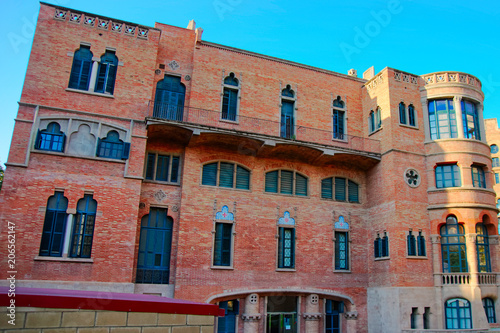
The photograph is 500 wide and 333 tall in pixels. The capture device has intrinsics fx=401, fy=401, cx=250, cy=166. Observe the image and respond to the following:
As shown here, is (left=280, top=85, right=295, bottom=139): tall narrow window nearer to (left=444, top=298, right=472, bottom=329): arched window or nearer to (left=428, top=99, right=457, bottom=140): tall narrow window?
(left=428, top=99, right=457, bottom=140): tall narrow window

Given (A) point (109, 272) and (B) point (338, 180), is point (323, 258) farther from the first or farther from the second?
(A) point (109, 272)

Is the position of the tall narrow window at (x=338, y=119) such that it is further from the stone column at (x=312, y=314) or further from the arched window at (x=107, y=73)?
the arched window at (x=107, y=73)

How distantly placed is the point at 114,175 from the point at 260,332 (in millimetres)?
9235

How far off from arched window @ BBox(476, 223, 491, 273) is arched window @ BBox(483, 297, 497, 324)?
1.33m

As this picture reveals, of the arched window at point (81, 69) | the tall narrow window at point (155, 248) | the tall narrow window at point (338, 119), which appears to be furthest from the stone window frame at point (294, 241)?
the arched window at point (81, 69)

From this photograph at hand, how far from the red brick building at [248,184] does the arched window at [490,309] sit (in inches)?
3.8

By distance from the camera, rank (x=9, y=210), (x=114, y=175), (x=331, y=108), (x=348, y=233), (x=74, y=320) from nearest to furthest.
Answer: (x=74, y=320)
(x=9, y=210)
(x=114, y=175)
(x=348, y=233)
(x=331, y=108)

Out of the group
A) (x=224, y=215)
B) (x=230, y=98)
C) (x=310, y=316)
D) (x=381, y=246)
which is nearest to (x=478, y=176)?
(x=381, y=246)

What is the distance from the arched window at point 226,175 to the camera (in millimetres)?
18547

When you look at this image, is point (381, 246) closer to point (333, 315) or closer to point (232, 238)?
point (333, 315)

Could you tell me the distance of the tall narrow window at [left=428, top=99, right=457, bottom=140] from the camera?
20.3 metres

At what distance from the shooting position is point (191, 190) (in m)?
17.9

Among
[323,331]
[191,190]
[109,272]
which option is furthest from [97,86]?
[323,331]

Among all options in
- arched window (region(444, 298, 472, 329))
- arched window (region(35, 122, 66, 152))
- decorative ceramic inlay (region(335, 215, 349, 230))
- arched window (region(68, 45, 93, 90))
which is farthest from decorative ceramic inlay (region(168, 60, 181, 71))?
arched window (region(444, 298, 472, 329))
